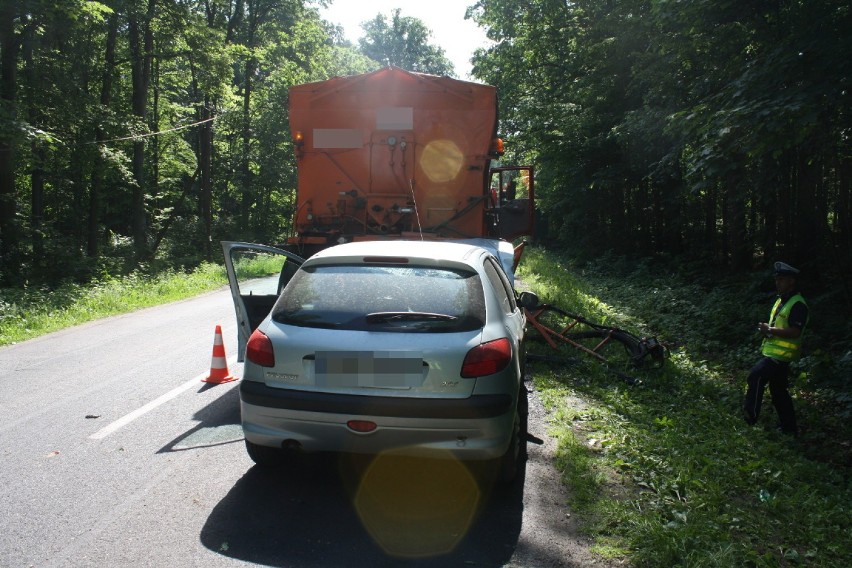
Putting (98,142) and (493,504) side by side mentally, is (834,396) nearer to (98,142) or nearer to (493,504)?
(493,504)

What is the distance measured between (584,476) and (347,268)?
2.20 meters

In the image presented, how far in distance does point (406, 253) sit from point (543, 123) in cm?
1776

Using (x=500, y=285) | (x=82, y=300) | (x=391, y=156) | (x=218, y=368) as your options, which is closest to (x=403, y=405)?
→ (x=500, y=285)

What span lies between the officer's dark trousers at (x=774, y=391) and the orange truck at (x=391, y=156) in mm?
4062

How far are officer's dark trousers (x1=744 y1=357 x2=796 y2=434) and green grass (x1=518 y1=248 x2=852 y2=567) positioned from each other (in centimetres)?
16

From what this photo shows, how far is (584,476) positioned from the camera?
15.3 ft

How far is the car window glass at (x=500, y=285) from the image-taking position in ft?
15.7

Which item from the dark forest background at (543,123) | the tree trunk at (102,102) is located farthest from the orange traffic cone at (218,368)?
the tree trunk at (102,102)

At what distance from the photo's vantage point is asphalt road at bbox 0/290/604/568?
3.52 metres

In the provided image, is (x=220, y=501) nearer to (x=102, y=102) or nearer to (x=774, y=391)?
(x=774, y=391)

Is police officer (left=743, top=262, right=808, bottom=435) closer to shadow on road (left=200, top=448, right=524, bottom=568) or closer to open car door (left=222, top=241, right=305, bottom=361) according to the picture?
shadow on road (left=200, top=448, right=524, bottom=568)

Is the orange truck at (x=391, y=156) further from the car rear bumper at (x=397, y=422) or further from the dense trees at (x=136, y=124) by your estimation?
the dense trees at (x=136, y=124)

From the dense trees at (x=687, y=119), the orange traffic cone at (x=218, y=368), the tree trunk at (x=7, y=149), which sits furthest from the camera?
the tree trunk at (x=7, y=149)

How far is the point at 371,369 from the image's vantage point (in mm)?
3945
